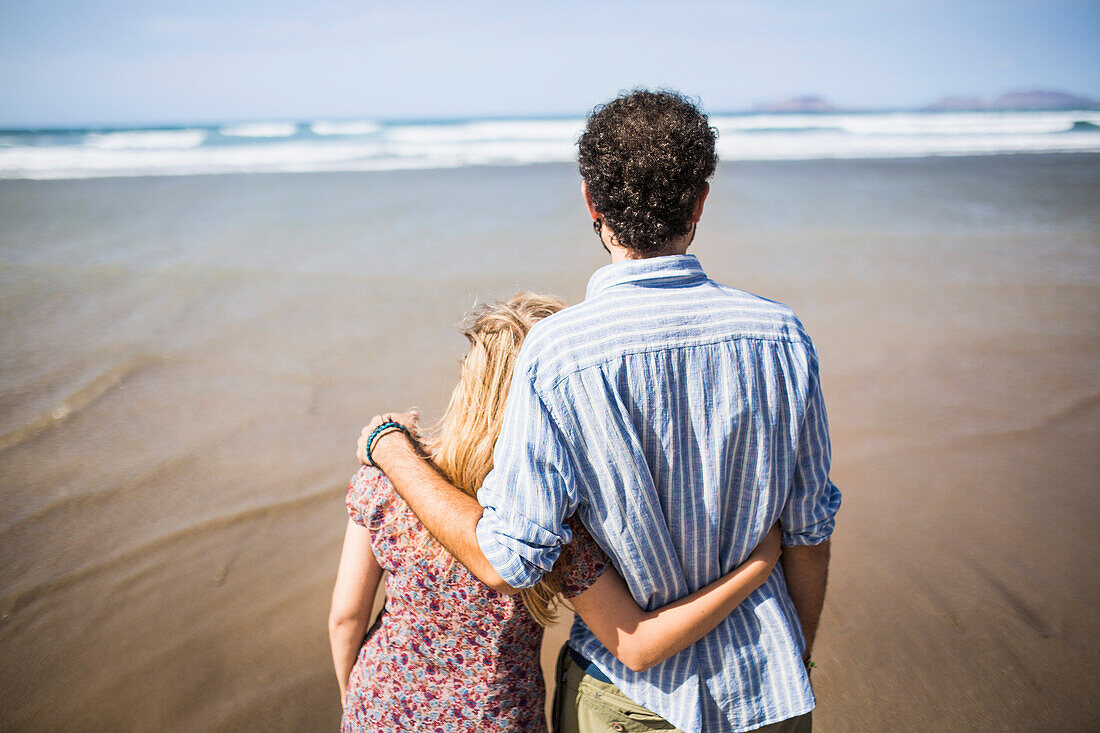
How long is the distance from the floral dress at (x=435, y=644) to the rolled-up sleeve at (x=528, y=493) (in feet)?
1.02

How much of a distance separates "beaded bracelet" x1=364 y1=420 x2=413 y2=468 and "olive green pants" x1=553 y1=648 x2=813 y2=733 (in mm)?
678

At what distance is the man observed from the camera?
118cm

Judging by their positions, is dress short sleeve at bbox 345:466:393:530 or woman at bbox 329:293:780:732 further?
dress short sleeve at bbox 345:466:393:530

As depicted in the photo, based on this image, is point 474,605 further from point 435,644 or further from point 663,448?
point 663,448

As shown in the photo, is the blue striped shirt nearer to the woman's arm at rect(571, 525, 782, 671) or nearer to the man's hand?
the woman's arm at rect(571, 525, 782, 671)

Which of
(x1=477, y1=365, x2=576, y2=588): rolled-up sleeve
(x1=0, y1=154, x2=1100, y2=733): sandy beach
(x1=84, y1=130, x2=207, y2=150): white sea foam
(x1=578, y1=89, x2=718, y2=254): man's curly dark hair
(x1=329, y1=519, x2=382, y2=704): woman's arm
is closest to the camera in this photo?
(x1=477, y1=365, x2=576, y2=588): rolled-up sleeve

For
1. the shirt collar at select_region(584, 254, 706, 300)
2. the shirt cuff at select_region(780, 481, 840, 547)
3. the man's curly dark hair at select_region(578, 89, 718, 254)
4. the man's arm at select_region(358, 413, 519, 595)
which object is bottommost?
the shirt cuff at select_region(780, 481, 840, 547)

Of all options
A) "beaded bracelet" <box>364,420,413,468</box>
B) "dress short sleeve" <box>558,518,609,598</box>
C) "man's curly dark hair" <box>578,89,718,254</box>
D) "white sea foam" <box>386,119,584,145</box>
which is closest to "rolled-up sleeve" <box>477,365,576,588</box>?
"dress short sleeve" <box>558,518,609,598</box>

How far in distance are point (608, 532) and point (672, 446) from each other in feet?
0.69

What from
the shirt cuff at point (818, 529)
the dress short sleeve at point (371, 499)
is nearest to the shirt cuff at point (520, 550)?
the dress short sleeve at point (371, 499)

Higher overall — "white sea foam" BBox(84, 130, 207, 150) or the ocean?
"white sea foam" BBox(84, 130, 207, 150)

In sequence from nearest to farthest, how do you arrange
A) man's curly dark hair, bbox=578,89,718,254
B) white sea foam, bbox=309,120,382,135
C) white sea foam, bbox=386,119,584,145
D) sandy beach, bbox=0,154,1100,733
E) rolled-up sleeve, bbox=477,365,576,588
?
rolled-up sleeve, bbox=477,365,576,588 < man's curly dark hair, bbox=578,89,718,254 < sandy beach, bbox=0,154,1100,733 < white sea foam, bbox=386,119,584,145 < white sea foam, bbox=309,120,382,135

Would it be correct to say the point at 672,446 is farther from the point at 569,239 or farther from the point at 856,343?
the point at 569,239

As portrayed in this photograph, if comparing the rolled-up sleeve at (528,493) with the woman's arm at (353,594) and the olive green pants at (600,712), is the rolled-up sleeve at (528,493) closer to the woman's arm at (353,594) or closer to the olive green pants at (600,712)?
the olive green pants at (600,712)
